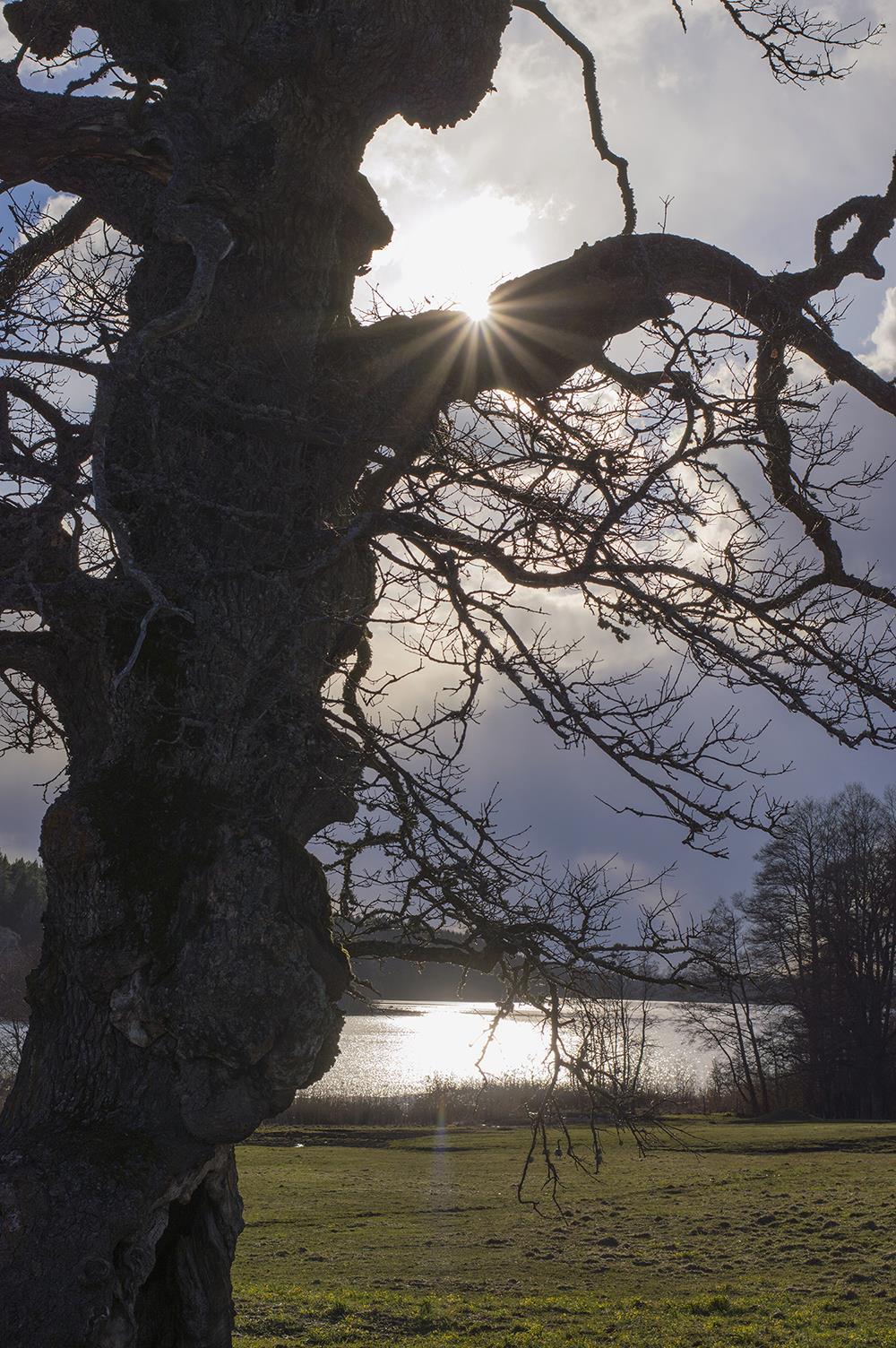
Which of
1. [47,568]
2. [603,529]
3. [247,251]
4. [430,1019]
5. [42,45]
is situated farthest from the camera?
[430,1019]

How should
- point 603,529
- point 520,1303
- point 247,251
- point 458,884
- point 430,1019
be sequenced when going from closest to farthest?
point 603,529 → point 247,251 → point 458,884 → point 520,1303 → point 430,1019

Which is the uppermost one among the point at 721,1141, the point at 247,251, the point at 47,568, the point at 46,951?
the point at 247,251

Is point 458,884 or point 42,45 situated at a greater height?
point 42,45

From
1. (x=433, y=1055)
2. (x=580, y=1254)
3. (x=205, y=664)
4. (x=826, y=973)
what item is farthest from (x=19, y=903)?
(x=205, y=664)

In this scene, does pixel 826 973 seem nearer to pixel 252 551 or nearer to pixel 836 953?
pixel 836 953

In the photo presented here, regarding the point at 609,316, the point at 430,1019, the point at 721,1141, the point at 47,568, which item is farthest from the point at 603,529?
the point at 430,1019

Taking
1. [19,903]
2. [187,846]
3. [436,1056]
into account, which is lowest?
[436,1056]

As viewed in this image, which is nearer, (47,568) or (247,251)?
(47,568)

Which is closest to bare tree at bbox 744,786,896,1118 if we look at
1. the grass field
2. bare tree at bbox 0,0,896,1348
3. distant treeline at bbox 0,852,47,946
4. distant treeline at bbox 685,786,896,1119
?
distant treeline at bbox 685,786,896,1119

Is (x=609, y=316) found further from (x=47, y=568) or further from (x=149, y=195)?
(x=47, y=568)

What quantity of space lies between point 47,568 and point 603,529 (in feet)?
8.91

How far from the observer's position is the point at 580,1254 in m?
14.5

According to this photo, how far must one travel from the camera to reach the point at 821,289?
6273mm

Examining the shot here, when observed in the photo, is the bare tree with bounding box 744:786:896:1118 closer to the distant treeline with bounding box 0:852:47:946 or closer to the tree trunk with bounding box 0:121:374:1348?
the tree trunk with bounding box 0:121:374:1348
